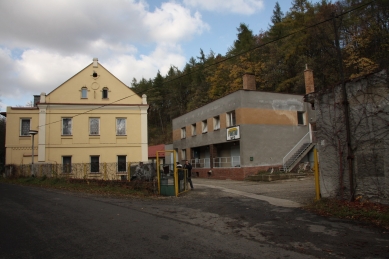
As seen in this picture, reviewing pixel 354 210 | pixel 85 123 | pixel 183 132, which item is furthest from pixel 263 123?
pixel 354 210

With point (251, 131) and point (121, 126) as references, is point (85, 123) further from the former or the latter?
point (251, 131)

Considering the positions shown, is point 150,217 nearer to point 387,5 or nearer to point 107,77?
point 107,77

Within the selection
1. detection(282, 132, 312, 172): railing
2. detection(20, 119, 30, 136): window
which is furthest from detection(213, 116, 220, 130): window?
detection(20, 119, 30, 136): window

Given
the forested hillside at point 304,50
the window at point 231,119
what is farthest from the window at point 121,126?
the window at point 231,119

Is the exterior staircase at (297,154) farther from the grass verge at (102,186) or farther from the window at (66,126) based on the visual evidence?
the window at (66,126)

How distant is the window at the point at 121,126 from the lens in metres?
30.0

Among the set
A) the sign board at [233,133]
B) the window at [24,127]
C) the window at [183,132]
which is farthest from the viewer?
the window at [183,132]

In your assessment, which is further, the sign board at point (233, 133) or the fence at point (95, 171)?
the sign board at point (233, 133)

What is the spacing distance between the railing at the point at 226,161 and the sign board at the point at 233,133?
1836 millimetres

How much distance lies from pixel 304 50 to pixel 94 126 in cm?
2568

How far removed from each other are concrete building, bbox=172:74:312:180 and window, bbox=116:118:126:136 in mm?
8681

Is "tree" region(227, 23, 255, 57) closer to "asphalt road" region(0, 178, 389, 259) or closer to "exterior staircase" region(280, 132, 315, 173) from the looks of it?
"exterior staircase" region(280, 132, 315, 173)

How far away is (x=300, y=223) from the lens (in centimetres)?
847

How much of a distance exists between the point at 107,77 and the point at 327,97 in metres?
23.6
